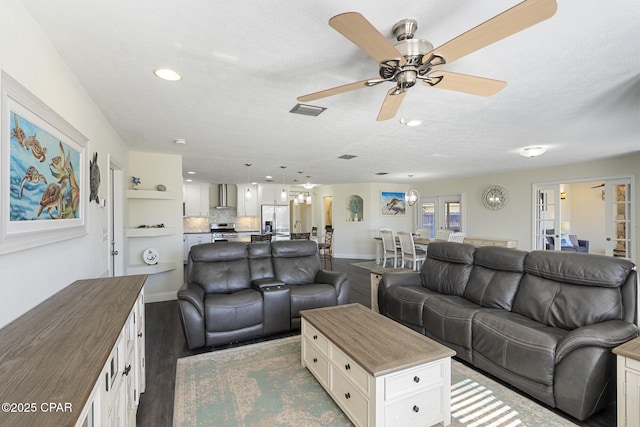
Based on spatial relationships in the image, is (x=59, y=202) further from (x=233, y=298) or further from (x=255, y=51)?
(x=233, y=298)

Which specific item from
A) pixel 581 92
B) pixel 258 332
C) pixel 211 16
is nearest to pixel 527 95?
pixel 581 92

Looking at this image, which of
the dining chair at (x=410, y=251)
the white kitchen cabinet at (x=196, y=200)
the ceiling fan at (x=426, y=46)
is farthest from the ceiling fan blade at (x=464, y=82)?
the white kitchen cabinet at (x=196, y=200)

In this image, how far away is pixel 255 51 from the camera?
1.85 m

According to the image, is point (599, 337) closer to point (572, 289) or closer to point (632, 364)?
point (632, 364)

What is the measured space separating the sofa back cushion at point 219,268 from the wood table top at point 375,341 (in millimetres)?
1336

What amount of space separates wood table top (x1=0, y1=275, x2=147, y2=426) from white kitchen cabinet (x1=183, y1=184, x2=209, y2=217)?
23.0ft

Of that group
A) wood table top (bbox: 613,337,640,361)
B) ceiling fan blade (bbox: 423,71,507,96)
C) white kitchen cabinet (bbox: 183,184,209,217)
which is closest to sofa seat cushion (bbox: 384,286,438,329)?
wood table top (bbox: 613,337,640,361)

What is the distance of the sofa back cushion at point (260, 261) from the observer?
3.88 meters

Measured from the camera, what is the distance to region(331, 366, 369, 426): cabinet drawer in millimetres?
1789

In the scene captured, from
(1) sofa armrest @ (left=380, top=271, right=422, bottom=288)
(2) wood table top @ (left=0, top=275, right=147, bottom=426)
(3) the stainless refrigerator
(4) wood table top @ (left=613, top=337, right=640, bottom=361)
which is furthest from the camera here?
(3) the stainless refrigerator

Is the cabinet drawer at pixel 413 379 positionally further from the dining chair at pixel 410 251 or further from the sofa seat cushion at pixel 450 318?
the dining chair at pixel 410 251

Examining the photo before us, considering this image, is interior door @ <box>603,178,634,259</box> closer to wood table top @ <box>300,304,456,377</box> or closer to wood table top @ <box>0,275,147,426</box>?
wood table top @ <box>300,304,456,377</box>

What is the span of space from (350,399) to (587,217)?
8881 millimetres

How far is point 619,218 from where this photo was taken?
5453 millimetres
